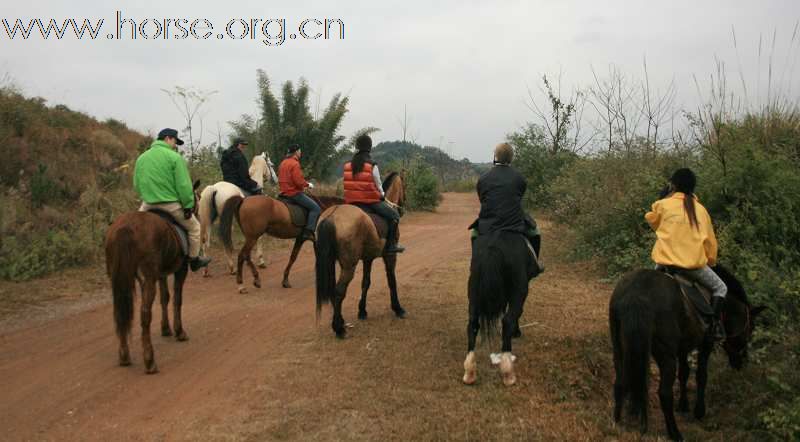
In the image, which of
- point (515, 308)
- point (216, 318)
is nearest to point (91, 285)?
point (216, 318)

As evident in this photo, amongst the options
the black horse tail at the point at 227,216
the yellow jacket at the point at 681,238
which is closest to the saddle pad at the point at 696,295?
the yellow jacket at the point at 681,238

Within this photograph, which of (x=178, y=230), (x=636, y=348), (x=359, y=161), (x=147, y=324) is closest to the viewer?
(x=636, y=348)

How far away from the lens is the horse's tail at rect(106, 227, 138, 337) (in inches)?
217

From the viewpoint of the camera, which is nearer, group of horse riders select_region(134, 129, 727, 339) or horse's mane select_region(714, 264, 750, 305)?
group of horse riders select_region(134, 129, 727, 339)

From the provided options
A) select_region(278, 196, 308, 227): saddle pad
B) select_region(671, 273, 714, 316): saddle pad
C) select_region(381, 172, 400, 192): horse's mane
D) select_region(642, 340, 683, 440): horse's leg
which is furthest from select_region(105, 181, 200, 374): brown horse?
select_region(671, 273, 714, 316): saddle pad

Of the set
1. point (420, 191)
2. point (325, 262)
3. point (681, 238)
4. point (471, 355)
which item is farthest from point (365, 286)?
point (420, 191)

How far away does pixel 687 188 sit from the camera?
4.80 meters

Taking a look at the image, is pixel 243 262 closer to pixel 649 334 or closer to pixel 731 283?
pixel 649 334

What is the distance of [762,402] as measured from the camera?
15.0ft

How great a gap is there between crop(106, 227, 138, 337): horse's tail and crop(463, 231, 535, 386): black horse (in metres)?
3.19

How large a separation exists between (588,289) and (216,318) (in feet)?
18.4

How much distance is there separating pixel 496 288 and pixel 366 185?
2.63 meters

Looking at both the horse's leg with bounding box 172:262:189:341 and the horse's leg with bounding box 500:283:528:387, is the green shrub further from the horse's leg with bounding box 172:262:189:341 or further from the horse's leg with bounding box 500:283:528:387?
the horse's leg with bounding box 500:283:528:387

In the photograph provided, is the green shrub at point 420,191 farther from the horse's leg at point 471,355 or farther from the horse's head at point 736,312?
the horse's head at point 736,312
